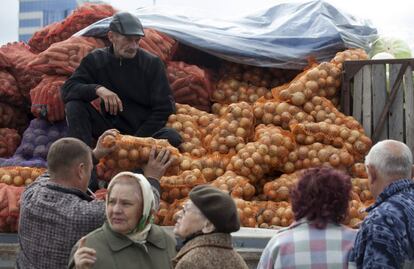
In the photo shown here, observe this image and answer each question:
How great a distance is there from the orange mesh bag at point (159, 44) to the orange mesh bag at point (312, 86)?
1.18 meters

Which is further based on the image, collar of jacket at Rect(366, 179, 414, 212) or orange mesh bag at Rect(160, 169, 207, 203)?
orange mesh bag at Rect(160, 169, 207, 203)

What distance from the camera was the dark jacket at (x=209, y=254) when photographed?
10.4 ft

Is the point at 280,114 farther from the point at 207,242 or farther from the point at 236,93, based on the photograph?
the point at 207,242

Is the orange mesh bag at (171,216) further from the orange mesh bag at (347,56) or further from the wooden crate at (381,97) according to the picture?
the orange mesh bag at (347,56)

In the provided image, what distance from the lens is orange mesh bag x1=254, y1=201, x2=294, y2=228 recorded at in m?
5.27

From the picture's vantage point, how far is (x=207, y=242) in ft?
10.6

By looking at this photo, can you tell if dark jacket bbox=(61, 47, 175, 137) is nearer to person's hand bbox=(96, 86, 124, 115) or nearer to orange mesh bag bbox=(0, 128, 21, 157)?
person's hand bbox=(96, 86, 124, 115)

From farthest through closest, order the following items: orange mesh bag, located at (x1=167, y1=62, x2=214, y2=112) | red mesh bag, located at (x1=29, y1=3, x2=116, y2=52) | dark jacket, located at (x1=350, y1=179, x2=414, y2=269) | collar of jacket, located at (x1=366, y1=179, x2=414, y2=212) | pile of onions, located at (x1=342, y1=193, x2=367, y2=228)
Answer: red mesh bag, located at (x1=29, y1=3, x2=116, y2=52)
orange mesh bag, located at (x1=167, y1=62, x2=214, y2=112)
pile of onions, located at (x1=342, y1=193, x2=367, y2=228)
collar of jacket, located at (x1=366, y1=179, x2=414, y2=212)
dark jacket, located at (x1=350, y1=179, x2=414, y2=269)

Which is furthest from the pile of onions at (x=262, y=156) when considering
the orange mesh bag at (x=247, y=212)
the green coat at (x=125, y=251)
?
the green coat at (x=125, y=251)

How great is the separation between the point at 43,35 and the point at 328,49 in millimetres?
3006

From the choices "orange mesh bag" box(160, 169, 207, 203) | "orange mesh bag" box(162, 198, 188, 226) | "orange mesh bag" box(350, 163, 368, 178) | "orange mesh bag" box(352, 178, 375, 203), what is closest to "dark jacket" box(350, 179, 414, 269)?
"orange mesh bag" box(162, 198, 188, 226)

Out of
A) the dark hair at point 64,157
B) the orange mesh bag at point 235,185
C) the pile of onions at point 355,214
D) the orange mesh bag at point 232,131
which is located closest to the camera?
the dark hair at point 64,157

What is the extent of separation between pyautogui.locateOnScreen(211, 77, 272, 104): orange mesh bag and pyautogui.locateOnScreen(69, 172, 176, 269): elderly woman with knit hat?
3.69 m

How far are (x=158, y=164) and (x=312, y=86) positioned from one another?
195cm
